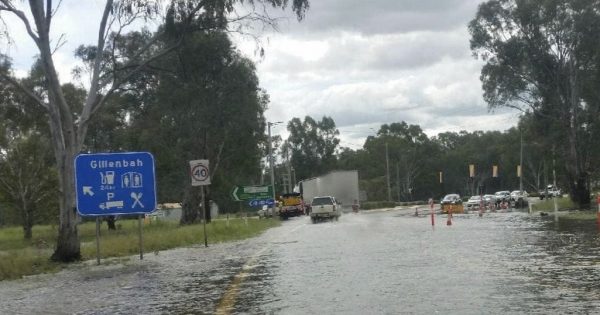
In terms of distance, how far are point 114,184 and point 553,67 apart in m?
36.3

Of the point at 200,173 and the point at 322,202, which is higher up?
the point at 200,173

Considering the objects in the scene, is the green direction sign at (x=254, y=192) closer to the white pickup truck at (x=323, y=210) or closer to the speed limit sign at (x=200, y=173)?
the white pickup truck at (x=323, y=210)

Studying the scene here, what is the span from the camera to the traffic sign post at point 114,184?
1917cm

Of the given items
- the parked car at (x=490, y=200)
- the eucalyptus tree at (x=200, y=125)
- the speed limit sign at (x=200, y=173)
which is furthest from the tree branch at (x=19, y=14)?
the parked car at (x=490, y=200)

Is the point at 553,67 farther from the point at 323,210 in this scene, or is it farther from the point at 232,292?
the point at 232,292

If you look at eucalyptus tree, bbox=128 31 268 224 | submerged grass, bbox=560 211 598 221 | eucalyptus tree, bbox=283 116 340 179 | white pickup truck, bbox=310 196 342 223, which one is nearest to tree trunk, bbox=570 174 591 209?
submerged grass, bbox=560 211 598 221

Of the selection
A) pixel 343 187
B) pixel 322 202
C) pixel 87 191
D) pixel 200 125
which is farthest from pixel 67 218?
pixel 343 187

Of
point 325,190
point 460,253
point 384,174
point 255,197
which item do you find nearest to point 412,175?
point 384,174

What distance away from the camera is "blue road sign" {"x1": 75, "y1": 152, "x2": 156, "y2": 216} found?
19172mm

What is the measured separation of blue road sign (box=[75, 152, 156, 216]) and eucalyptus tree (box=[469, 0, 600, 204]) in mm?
34559

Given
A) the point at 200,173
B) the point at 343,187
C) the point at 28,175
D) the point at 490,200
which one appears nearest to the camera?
the point at 200,173

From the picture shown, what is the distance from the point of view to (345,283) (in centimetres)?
1177

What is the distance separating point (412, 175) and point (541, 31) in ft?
279

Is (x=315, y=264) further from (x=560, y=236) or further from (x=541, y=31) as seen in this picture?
(x=541, y=31)
